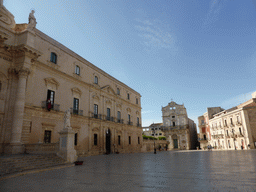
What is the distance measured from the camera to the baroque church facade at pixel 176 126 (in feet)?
159

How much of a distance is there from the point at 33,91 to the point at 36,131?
12.0ft

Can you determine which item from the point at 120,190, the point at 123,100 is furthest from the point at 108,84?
the point at 120,190

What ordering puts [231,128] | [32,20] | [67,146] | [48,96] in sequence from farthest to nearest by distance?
[231,128]
[48,96]
[32,20]
[67,146]

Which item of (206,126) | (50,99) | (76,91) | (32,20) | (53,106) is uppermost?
(32,20)

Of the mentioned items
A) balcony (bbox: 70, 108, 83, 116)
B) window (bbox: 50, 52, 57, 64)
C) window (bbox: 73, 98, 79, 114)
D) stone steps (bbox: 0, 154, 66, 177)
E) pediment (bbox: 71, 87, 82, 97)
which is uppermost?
window (bbox: 50, 52, 57, 64)

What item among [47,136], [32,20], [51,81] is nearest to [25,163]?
[47,136]

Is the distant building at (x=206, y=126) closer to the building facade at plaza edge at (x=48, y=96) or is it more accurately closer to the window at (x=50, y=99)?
the building facade at plaza edge at (x=48, y=96)

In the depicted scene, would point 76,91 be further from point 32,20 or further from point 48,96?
point 32,20

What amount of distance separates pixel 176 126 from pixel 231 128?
13.8m

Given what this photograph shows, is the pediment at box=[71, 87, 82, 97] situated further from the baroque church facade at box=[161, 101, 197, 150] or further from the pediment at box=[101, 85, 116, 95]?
the baroque church facade at box=[161, 101, 197, 150]

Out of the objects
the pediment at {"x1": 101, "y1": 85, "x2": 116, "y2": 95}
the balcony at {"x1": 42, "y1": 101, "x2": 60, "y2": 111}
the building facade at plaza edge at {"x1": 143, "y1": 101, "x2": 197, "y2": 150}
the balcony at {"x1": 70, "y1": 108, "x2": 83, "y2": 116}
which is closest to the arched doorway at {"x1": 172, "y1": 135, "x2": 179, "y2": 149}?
the building facade at plaza edge at {"x1": 143, "y1": 101, "x2": 197, "y2": 150}

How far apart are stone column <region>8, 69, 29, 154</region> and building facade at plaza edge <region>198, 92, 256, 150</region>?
121 ft

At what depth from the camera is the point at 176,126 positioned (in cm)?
4959

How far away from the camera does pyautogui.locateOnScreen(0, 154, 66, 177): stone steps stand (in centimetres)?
825
